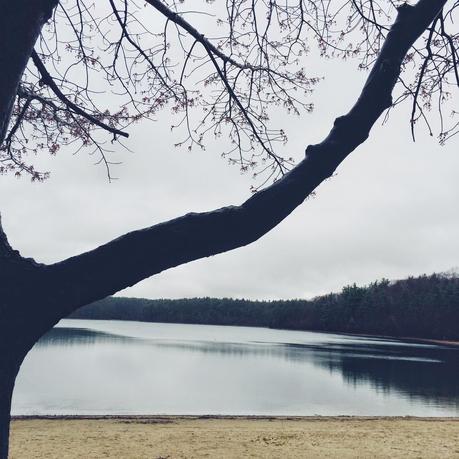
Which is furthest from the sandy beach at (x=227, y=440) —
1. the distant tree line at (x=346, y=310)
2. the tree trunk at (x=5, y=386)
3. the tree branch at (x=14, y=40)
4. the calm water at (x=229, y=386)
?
the distant tree line at (x=346, y=310)

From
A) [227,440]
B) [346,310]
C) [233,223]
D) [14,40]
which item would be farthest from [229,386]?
[346,310]

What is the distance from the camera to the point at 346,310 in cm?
10744

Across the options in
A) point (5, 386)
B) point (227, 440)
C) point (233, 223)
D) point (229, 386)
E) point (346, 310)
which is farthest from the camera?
point (346, 310)

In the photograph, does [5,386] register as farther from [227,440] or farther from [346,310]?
[346,310]

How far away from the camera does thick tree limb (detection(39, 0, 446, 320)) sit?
202 centimetres

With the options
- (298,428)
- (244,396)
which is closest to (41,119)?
(298,428)

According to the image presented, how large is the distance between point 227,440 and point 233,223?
10630 mm

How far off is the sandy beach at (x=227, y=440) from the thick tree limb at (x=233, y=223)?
888 cm

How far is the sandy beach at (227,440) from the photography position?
10.2m

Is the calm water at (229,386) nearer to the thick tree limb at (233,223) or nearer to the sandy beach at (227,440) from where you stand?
the sandy beach at (227,440)

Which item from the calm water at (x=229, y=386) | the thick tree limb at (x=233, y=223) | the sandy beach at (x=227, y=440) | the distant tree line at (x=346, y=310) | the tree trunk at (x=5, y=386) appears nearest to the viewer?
the tree trunk at (x=5, y=386)

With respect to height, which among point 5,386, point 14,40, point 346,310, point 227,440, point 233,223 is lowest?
point 227,440

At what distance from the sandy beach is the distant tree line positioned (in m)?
78.3

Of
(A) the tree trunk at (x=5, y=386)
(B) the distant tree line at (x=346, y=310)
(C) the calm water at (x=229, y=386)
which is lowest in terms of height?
(C) the calm water at (x=229, y=386)
